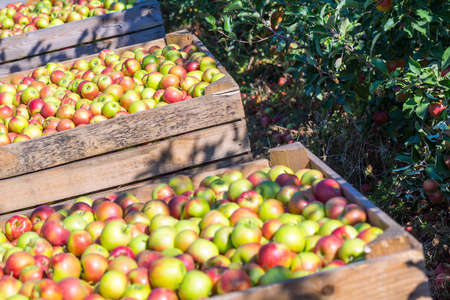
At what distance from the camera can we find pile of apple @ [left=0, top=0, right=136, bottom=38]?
16.1 ft

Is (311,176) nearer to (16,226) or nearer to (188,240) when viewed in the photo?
(188,240)

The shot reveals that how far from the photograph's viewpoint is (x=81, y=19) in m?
4.68

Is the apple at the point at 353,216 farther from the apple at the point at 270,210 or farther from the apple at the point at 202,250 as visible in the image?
the apple at the point at 202,250

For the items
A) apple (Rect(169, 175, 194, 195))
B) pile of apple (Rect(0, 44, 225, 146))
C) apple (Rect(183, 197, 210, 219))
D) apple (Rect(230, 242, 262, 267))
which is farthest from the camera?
pile of apple (Rect(0, 44, 225, 146))

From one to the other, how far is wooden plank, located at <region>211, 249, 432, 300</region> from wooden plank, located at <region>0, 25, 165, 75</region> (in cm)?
370

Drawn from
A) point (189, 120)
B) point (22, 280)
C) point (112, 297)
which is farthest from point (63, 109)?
point (112, 297)

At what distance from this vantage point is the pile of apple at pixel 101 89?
311cm

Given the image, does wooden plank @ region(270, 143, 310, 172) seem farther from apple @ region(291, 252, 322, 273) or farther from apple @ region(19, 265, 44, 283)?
apple @ region(19, 265, 44, 283)

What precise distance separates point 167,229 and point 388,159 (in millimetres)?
2195

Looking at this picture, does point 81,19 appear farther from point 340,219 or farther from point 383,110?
point 340,219

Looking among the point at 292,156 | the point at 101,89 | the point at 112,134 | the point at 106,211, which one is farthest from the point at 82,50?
the point at 292,156

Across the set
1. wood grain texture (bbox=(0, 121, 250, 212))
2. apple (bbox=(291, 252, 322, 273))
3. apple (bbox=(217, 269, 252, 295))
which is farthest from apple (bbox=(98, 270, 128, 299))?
wood grain texture (bbox=(0, 121, 250, 212))

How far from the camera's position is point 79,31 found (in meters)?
4.63

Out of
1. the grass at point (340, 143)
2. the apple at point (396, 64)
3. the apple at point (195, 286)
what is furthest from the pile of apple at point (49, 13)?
the apple at point (195, 286)
